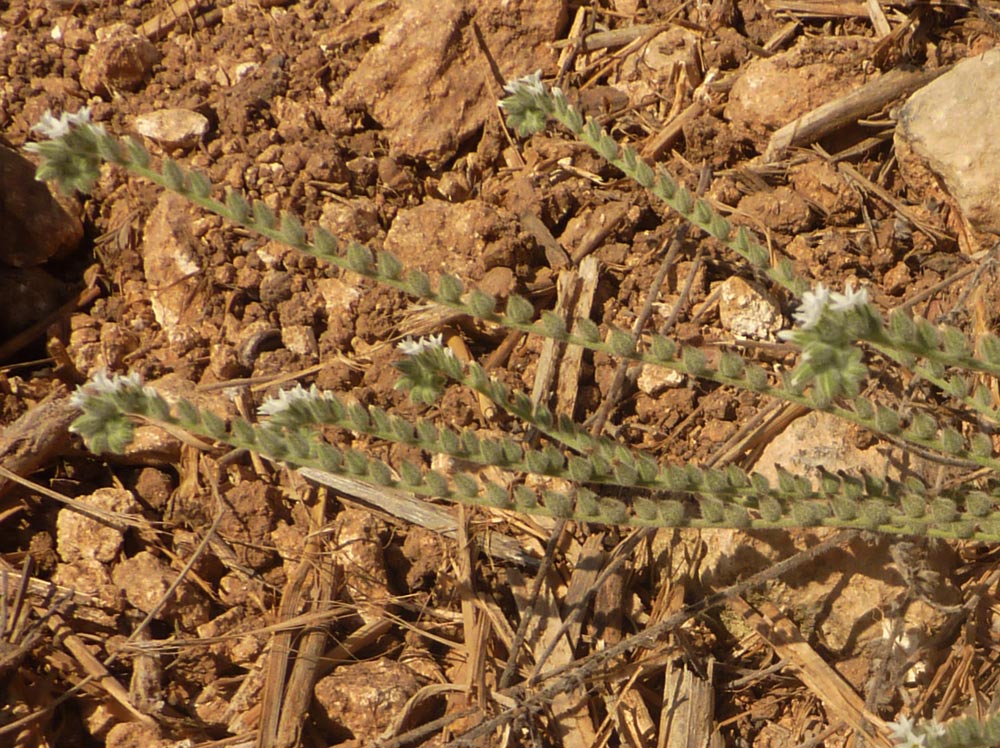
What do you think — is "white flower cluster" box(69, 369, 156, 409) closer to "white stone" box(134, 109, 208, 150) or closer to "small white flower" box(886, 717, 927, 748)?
"white stone" box(134, 109, 208, 150)

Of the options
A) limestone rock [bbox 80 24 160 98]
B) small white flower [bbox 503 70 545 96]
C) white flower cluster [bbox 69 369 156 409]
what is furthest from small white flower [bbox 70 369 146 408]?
limestone rock [bbox 80 24 160 98]

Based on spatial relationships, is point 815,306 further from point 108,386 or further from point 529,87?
point 108,386

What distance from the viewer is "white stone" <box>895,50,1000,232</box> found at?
2805 millimetres

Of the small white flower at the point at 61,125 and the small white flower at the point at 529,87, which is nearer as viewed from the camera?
the small white flower at the point at 61,125

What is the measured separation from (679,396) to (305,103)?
5.40ft

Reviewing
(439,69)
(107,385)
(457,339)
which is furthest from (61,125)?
(439,69)

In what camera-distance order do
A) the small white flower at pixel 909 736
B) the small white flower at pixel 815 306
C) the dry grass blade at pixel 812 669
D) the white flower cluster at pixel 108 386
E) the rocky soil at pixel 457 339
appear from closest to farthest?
1. the small white flower at pixel 815 306
2. the small white flower at pixel 909 736
3. the white flower cluster at pixel 108 386
4. the dry grass blade at pixel 812 669
5. the rocky soil at pixel 457 339

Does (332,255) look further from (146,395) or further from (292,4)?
(292,4)

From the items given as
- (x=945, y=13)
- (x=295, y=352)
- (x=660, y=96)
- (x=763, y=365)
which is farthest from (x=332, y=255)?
(x=945, y=13)

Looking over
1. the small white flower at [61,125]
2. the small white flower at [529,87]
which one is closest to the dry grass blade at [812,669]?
the small white flower at [529,87]

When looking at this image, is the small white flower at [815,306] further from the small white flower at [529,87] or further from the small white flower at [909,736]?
the small white flower at [529,87]

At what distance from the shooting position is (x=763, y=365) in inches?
112

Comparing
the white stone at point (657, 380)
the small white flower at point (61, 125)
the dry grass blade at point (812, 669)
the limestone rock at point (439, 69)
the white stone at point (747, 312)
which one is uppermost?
the small white flower at point (61, 125)

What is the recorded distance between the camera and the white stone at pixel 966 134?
2805 millimetres
